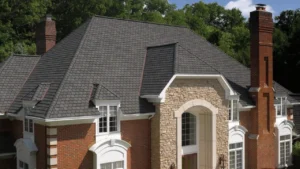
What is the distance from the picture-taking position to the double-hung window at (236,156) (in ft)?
72.2

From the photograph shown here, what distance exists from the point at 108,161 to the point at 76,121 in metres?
2.50

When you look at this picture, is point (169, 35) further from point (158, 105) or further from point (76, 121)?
point (76, 121)

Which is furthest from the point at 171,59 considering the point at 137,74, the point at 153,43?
the point at 153,43

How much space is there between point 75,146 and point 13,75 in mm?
7551

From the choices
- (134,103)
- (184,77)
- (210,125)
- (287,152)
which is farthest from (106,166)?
(287,152)

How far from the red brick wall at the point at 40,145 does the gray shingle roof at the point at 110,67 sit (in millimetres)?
820

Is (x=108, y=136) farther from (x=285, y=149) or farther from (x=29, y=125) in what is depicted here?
(x=285, y=149)

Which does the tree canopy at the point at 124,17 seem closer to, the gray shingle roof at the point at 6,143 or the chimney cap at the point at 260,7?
the gray shingle roof at the point at 6,143

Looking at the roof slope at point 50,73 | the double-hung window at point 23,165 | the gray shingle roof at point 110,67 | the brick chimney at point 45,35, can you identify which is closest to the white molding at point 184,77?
the gray shingle roof at point 110,67

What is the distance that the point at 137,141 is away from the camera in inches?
712

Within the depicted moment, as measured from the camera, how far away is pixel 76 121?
628 inches

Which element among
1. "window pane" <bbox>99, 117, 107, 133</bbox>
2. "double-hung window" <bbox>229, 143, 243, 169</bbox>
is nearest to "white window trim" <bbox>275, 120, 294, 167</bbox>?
"double-hung window" <bbox>229, 143, 243, 169</bbox>

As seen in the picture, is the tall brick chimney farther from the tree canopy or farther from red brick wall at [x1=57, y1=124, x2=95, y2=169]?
the tree canopy

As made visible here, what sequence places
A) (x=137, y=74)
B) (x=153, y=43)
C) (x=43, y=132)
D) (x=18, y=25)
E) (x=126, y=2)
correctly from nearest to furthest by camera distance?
(x=43, y=132)
(x=137, y=74)
(x=153, y=43)
(x=18, y=25)
(x=126, y=2)
